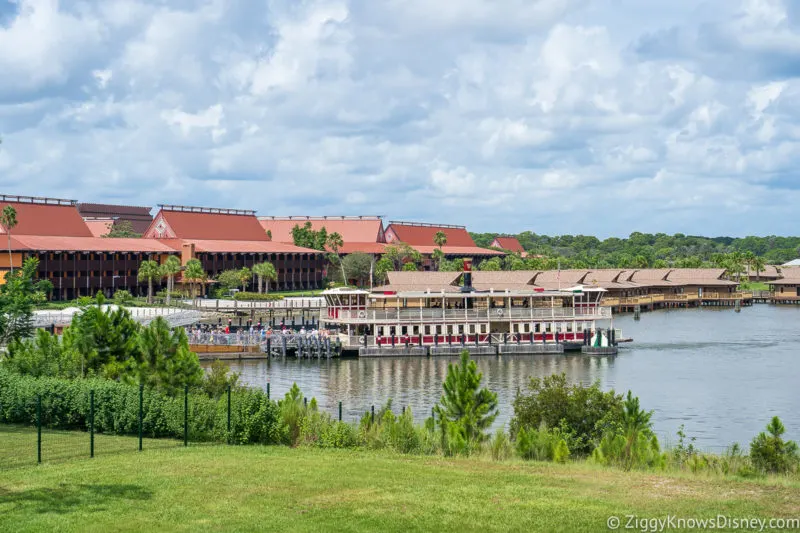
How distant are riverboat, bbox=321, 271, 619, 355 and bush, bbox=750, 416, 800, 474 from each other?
52105mm

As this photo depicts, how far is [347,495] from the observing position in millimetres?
23281

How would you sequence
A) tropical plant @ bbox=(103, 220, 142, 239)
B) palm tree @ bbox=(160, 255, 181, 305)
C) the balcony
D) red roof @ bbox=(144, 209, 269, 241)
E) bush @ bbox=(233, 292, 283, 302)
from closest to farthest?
1. the balcony
2. palm tree @ bbox=(160, 255, 181, 305)
3. bush @ bbox=(233, 292, 283, 302)
4. red roof @ bbox=(144, 209, 269, 241)
5. tropical plant @ bbox=(103, 220, 142, 239)

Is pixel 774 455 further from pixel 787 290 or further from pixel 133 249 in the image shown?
pixel 787 290

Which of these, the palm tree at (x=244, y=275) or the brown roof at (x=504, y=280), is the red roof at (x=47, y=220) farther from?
the brown roof at (x=504, y=280)

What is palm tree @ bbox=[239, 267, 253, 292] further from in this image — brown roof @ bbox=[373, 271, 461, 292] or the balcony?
the balcony

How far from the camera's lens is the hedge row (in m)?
31.3

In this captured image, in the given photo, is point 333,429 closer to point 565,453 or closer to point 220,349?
point 565,453

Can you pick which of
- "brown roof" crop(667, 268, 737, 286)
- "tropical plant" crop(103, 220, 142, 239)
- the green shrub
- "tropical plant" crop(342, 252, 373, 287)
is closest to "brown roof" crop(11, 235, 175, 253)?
"tropical plant" crop(103, 220, 142, 239)

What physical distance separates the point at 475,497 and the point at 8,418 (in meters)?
19.8

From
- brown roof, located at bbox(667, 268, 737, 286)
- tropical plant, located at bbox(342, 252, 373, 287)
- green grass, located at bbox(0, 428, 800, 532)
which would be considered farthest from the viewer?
brown roof, located at bbox(667, 268, 737, 286)

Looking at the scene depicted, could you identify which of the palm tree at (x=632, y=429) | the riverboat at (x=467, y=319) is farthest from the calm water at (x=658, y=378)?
the palm tree at (x=632, y=429)

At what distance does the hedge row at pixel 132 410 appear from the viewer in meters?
31.3

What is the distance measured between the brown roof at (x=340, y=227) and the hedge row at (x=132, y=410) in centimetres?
14928

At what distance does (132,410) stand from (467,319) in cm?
5524
